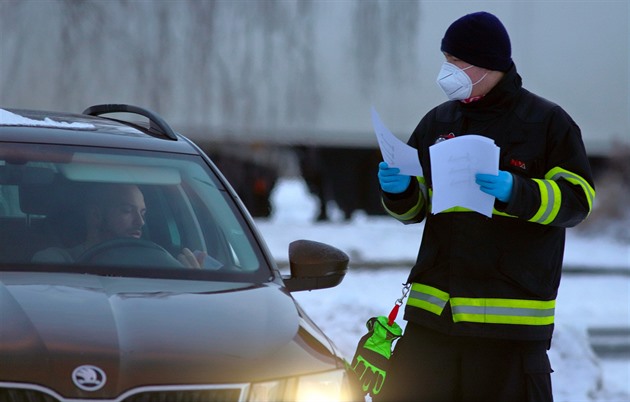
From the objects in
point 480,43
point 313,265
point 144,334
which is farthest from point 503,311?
point 144,334

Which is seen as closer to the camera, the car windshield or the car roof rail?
the car windshield

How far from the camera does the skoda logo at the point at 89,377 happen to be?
262 centimetres

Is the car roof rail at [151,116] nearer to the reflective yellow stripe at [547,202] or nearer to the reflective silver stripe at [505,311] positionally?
the reflective silver stripe at [505,311]

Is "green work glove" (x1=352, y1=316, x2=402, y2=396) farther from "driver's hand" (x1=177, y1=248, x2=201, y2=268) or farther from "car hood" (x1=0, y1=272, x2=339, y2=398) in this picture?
"driver's hand" (x1=177, y1=248, x2=201, y2=268)

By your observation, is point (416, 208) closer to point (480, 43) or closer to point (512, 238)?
point (512, 238)

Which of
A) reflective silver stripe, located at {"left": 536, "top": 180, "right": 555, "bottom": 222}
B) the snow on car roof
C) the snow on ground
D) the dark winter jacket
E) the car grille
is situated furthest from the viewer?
the snow on ground

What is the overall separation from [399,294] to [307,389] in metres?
8.01

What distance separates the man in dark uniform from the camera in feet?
11.4

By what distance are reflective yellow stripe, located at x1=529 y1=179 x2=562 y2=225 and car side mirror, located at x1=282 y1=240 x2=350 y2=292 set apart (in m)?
0.69

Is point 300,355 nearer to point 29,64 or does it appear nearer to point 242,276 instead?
point 242,276

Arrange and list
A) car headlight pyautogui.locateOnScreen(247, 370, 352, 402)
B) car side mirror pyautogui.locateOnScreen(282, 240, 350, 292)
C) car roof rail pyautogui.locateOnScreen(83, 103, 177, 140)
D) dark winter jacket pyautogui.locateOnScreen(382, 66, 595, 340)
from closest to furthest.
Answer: car headlight pyautogui.locateOnScreen(247, 370, 352, 402), dark winter jacket pyautogui.locateOnScreen(382, 66, 595, 340), car side mirror pyautogui.locateOnScreen(282, 240, 350, 292), car roof rail pyautogui.locateOnScreen(83, 103, 177, 140)

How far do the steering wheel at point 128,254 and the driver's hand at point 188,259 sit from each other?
0.05 m

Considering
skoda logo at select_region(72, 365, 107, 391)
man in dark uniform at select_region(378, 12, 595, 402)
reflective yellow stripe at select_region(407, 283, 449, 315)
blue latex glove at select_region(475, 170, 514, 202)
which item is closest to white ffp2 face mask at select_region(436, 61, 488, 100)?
man in dark uniform at select_region(378, 12, 595, 402)

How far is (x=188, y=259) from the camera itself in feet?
12.5
